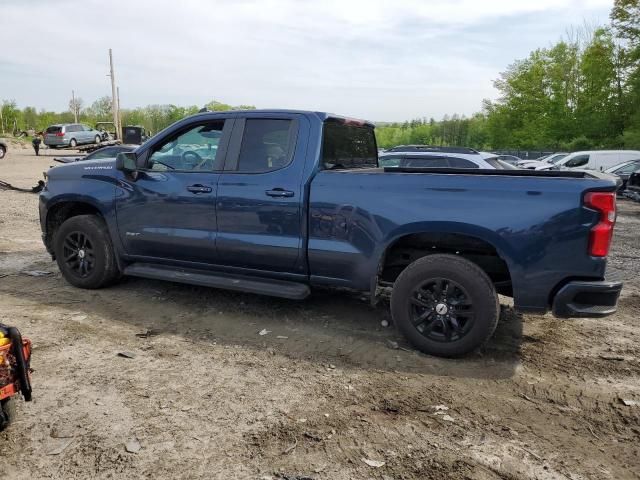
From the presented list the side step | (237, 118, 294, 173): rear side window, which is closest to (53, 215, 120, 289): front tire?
the side step

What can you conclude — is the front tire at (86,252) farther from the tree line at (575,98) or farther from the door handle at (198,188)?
the tree line at (575,98)

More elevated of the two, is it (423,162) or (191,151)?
(191,151)

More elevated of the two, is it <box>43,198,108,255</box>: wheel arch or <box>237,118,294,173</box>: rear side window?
<box>237,118,294,173</box>: rear side window

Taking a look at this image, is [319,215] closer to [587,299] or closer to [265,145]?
[265,145]

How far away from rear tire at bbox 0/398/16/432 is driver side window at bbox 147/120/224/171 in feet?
8.56

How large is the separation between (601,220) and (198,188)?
333 cm

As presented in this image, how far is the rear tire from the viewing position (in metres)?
2.72

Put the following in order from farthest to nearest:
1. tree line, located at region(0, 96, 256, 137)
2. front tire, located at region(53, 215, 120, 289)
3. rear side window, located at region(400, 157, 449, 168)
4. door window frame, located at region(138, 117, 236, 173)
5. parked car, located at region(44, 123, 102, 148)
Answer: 1. tree line, located at region(0, 96, 256, 137)
2. parked car, located at region(44, 123, 102, 148)
3. rear side window, located at region(400, 157, 449, 168)
4. front tire, located at region(53, 215, 120, 289)
5. door window frame, located at region(138, 117, 236, 173)

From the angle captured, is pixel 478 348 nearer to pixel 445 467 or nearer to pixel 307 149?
pixel 445 467

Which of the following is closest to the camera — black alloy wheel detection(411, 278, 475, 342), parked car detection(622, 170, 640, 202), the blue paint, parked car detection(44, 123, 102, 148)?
the blue paint

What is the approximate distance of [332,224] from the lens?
13.8 feet

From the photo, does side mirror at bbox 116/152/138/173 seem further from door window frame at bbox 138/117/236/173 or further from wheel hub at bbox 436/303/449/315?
wheel hub at bbox 436/303/449/315

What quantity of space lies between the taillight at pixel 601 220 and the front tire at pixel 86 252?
4485 millimetres

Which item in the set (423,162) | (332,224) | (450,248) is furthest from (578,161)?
(332,224)
